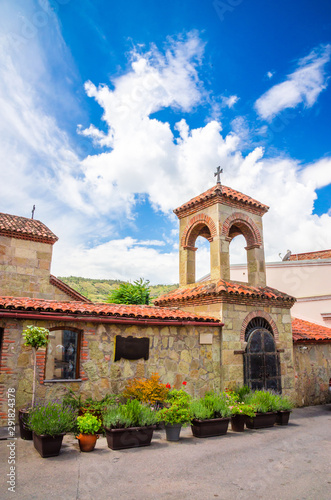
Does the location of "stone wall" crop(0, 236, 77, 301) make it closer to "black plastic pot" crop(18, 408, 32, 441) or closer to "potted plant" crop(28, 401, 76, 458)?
"black plastic pot" crop(18, 408, 32, 441)

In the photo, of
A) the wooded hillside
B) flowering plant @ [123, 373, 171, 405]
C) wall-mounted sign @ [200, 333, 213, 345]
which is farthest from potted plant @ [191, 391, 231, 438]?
the wooded hillside

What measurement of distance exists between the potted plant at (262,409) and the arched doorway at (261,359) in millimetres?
1177

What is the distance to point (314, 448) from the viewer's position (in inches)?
294

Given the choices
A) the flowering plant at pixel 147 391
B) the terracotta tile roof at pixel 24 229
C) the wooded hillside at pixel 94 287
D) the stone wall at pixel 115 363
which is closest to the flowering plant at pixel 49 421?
the stone wall at pixel 115 363

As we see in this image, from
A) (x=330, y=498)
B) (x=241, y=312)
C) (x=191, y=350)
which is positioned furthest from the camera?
(x=241, y=312)

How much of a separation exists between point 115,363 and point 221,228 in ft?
18.1

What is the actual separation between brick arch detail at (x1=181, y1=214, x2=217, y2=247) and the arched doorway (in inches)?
130

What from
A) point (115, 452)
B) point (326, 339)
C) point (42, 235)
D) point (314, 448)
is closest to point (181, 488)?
point (115, 452)

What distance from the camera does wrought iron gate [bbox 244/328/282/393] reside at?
10766 mm

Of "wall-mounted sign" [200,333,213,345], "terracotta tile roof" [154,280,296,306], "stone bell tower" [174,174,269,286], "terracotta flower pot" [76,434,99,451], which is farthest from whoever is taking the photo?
"stone bell tower" [174,174,269,286]

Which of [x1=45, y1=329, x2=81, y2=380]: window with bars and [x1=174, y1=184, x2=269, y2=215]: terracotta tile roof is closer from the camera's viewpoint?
[x1=174, y1=184, x2=269, y2=215]: terracotta tile roof

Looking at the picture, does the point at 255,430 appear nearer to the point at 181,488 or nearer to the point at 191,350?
the point at 191,350

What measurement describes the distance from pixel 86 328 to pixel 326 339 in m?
9.47

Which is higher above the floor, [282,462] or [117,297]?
[117,297]
